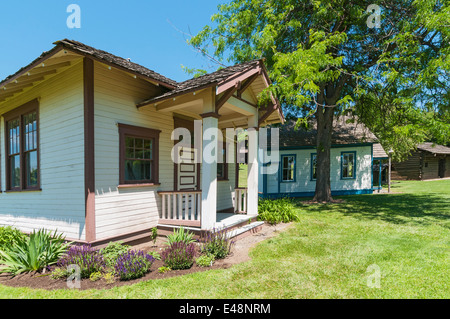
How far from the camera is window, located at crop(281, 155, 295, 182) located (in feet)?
52.5

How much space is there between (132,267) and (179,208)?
2.21 meters

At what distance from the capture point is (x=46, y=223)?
5977 millimetres

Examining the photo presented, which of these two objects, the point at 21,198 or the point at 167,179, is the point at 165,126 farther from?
the point at 21,198

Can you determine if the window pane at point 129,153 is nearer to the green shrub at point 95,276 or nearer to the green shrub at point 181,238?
the green shrub at point 181,238

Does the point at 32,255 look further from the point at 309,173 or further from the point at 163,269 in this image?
the point at 309,173

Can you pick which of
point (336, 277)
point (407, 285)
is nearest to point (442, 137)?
point (407, 285)

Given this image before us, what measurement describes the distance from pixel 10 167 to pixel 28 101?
8.22 feet

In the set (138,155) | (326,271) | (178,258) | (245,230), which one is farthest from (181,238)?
(326,271)

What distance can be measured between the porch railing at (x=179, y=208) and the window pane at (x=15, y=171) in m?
4.74

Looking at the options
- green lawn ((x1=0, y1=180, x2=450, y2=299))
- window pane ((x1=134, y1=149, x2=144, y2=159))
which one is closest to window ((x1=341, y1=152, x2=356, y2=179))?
green lawn ((x1=0, y1=180, x2=450, y2=299))

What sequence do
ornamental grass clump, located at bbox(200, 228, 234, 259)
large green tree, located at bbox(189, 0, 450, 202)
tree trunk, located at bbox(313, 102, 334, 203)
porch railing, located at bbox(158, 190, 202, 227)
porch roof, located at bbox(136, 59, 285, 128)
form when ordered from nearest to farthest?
1. ornamental grass clump, located at bbox(200, 228, 234, 259)
2. porch roof, located at bbox(136, 59, 285, 128)
3. porch railing, located at bbox(158, 190, 202, 227)
4. large green tree, located at bbox(189, 0, 450, 202)
5. tree trunk, located at bbox(313, 102, 334, 203)

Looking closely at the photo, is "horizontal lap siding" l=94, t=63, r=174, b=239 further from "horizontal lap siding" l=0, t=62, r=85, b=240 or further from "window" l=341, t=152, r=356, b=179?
"window" l=341, t=152, r=356, b=179

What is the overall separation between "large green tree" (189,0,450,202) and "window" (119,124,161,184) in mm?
3853

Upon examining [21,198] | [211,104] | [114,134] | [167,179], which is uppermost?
[211,104]
